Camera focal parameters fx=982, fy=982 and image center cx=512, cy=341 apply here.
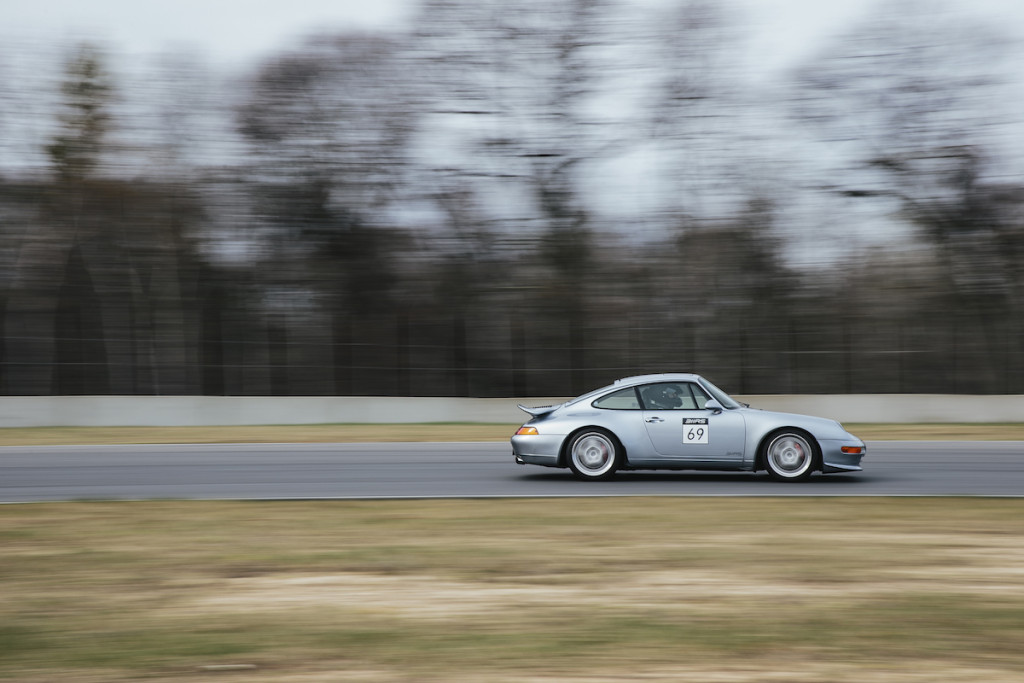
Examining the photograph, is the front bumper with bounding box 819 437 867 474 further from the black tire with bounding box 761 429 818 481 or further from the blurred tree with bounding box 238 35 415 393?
the blurred tree with bounding box 238 35 415 393

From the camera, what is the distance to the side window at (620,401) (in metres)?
11.0

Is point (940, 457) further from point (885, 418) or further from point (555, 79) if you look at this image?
point (555, 79)

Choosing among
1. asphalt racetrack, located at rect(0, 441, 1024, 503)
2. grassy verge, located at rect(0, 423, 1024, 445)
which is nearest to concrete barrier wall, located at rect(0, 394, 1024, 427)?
grassy verge, located at rect(0, 423, 1024, 445)

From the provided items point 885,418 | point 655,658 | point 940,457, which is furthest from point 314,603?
point 885,418

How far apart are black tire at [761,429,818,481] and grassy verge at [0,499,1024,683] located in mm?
1645

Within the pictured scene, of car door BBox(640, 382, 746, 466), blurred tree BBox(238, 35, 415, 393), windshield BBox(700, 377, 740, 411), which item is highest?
blurred tree BBox(238, 35, 415, 393)

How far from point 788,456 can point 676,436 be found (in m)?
1.26

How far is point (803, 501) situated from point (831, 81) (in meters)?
20.9

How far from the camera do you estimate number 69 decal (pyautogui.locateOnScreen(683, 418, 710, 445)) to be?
35.4 feet

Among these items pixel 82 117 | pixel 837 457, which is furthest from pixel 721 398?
pixel 82 117

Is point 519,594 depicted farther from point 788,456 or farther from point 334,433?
point 334,433

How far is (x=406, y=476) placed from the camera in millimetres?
12219

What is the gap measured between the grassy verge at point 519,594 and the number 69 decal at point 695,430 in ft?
5.76

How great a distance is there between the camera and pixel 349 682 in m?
4.32
